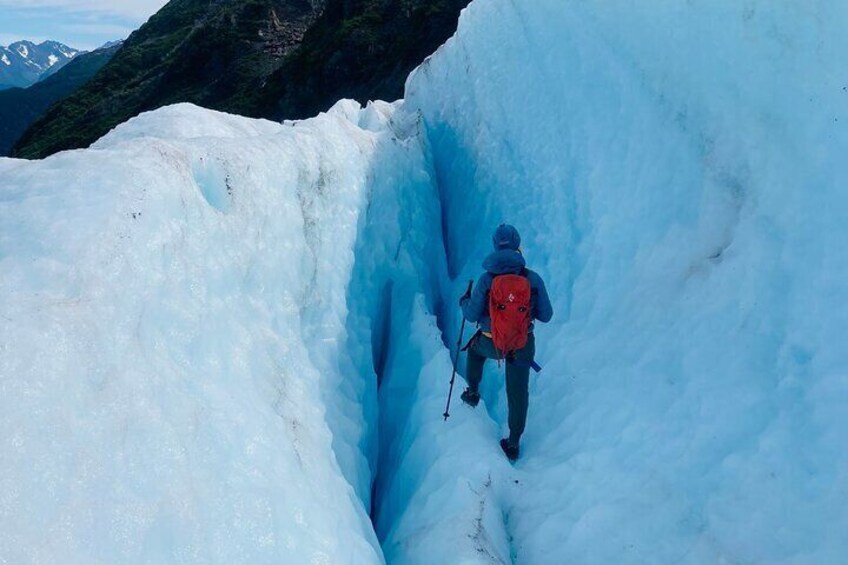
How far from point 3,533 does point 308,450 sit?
83.9 inches

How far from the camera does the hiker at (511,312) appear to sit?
500 cm

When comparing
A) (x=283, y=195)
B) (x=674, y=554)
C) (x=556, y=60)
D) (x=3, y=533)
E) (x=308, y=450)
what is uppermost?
(x=556, y=60)

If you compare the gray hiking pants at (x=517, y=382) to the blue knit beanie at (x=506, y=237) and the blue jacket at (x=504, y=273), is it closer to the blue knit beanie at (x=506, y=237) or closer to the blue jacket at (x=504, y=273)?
the blue jacket at (x=504, y=273)

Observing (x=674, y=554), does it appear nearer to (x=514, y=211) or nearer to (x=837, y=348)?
(x=837, y=348)

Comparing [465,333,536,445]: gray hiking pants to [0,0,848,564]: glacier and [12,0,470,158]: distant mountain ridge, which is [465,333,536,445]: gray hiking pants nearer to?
[0,0,848,564]: glacier

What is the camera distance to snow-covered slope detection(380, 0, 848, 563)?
4.38 meters

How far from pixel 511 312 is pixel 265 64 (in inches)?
2083

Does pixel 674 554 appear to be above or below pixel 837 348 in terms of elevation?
below

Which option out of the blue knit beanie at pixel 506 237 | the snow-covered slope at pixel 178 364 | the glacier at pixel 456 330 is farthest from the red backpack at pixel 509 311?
the snow-covered slope at pixel 178 364

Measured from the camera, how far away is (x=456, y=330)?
694 centimetres

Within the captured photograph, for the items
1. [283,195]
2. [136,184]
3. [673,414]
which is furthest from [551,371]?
[136,184]

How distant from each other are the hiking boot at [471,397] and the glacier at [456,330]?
11 centimetres

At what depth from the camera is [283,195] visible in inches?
231

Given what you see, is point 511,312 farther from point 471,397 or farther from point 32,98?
point 32,98
